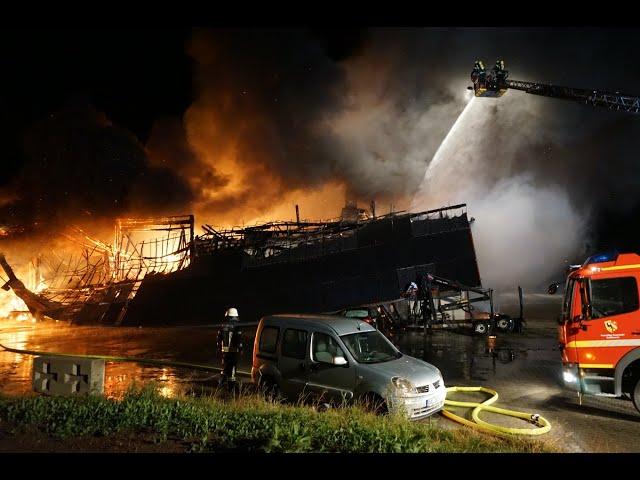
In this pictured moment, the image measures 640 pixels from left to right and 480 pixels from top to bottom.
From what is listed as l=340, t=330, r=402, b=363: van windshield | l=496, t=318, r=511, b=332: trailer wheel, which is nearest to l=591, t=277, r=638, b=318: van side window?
→ l=340, t=330, r=402, b=363: van windshield

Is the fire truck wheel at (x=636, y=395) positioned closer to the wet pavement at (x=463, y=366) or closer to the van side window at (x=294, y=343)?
the wet pavement at (x=463, y=366)

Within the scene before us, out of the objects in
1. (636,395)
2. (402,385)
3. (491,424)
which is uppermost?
(402,385)

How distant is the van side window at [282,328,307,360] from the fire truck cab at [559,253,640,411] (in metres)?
4.62

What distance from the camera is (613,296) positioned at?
23.5 feet

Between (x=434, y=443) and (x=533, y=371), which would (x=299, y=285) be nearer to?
(x=533, y=371)

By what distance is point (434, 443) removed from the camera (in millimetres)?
4930

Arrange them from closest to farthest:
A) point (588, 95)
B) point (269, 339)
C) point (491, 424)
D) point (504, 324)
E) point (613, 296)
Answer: point (491, 424) → point (613, 296) → point (269, 339) → point (504, 324) → point (588, 95)

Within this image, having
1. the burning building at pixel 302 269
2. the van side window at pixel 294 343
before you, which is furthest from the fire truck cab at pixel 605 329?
the burning building at pixel 302 269

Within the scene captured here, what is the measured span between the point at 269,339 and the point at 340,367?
1675 mm

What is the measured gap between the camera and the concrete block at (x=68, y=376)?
23.5ft

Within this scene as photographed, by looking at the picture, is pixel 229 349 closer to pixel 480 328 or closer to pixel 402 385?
pixel 402 385

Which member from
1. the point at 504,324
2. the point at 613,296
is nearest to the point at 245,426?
the point at 613,296

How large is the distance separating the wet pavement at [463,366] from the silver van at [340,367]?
84cm

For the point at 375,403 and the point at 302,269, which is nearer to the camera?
the point at 375,403
